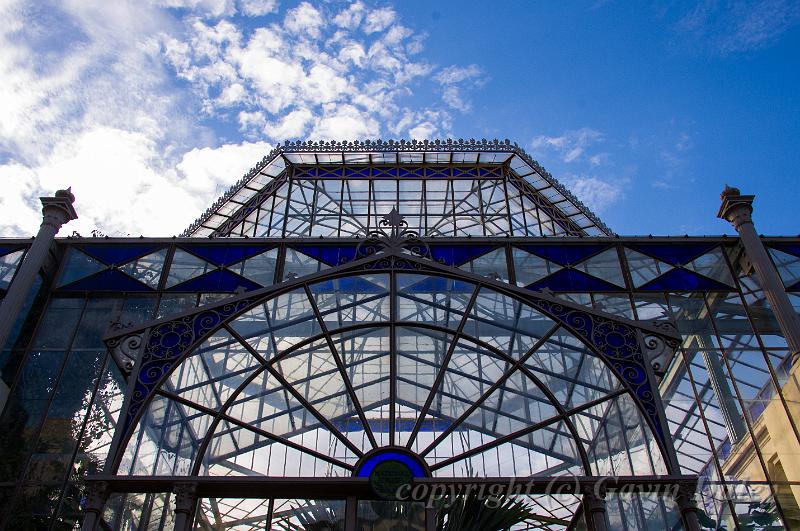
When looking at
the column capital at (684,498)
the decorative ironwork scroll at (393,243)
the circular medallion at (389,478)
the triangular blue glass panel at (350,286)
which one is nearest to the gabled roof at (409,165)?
the decorative ironwork scroll at (393,243)

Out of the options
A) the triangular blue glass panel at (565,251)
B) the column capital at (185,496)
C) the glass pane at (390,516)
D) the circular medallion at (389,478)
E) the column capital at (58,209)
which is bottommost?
the glass pane at (390,516)

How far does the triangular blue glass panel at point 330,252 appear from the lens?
16.2 m

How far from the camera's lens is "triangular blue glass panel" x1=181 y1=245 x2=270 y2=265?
16.3m

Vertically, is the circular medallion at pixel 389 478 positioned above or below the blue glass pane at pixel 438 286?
below

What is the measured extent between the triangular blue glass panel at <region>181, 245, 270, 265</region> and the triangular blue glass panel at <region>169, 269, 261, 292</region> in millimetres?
364

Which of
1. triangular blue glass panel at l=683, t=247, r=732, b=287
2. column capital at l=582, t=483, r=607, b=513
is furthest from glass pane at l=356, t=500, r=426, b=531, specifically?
triangular blue glass panel at l=683, t=247, r=732, b=287

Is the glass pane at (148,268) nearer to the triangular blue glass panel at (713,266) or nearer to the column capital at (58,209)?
the column capital at (58,209)

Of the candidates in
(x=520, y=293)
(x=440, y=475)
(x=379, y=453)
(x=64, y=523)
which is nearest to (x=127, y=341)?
(x=64, y=523)

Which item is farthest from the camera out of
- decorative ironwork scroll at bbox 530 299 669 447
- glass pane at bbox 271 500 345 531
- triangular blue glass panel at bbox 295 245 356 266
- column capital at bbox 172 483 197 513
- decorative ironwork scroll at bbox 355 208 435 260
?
triangular blue glass panel at bbox 295 245 356 266

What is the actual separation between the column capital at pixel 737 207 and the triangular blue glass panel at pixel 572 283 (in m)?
3.12

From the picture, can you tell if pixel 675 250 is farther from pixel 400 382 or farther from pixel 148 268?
pixel 148 268

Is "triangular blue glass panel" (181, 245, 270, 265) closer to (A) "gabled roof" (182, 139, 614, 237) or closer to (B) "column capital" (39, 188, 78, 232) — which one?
(B) "column capital" (39, 188, 78, 232)

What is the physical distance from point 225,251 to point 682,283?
980cm

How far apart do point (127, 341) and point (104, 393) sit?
2510 mm
